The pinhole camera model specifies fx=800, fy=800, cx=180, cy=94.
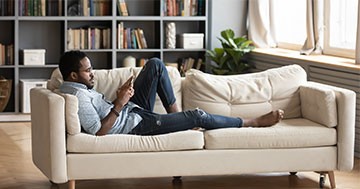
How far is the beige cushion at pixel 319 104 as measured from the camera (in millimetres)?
5207

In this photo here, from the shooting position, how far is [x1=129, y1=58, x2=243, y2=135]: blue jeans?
512cm

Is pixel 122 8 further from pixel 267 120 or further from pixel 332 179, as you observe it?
pixel 332 179

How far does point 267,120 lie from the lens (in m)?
5.29

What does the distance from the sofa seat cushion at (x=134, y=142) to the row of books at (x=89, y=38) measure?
354 cm

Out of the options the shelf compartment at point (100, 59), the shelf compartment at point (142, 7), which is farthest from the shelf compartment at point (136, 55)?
the shelf compartment at point (142, 7)

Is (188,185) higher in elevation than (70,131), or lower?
lower

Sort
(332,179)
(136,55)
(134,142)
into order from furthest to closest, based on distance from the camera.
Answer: (136,55), (332,179), (134,142)

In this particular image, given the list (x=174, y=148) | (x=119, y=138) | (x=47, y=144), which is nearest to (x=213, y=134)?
(x=174, y=148)

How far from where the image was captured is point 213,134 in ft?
16.5

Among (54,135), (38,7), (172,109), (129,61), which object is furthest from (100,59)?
(54,135)

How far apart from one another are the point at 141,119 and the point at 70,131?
0.55 metres

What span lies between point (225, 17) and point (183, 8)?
476 millimetres

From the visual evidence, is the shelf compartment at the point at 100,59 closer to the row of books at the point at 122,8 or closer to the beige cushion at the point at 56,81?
the row of books at the point at 122,8

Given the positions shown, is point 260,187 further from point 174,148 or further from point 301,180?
point 174,148
